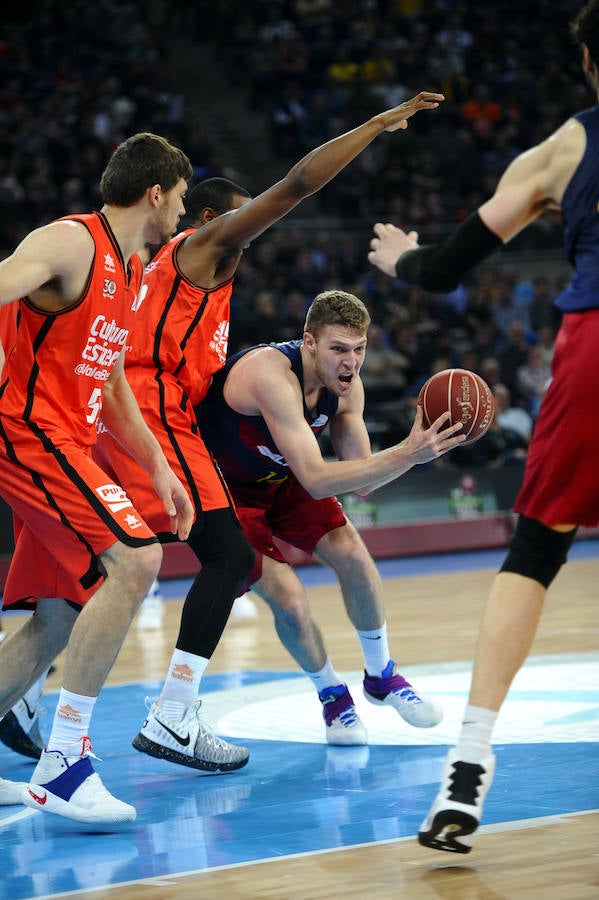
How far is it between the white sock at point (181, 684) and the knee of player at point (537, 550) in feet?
5.41

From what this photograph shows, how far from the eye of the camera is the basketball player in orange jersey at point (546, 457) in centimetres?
323

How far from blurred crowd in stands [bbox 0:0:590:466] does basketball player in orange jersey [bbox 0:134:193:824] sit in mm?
9368

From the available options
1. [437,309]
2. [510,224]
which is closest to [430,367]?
[437,309]

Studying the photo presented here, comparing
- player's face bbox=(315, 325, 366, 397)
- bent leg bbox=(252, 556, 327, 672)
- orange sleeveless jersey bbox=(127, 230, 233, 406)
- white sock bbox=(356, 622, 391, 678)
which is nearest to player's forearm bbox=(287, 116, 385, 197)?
player's face bbox=(315, 325, 366, 397)

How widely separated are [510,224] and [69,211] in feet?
38.7

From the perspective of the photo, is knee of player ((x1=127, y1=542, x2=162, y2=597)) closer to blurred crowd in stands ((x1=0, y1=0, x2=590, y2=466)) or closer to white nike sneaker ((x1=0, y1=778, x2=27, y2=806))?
white nike sneaker ((x1=0, y1=778, x2=27, y2=806))

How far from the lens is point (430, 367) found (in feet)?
50.2

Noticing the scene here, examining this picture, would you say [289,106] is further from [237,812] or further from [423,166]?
[237,812]

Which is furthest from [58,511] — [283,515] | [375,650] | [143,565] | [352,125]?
[352,125]

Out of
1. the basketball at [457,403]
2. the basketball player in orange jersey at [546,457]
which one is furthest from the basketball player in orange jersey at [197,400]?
the basketball player in orange jersey at [546,457]

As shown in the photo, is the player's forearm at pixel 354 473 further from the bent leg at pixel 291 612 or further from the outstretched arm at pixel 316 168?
the outstretched arm at pixel 316 168

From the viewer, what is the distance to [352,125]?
60.6 ft

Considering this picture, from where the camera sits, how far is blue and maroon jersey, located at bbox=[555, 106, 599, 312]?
326cm

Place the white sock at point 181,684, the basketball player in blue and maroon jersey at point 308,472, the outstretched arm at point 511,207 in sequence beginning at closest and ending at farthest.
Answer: the outstretched arm at point 511,207 < the white sock at point 181,684 < the basketball player in blue and maroon jersey at point 308,472
